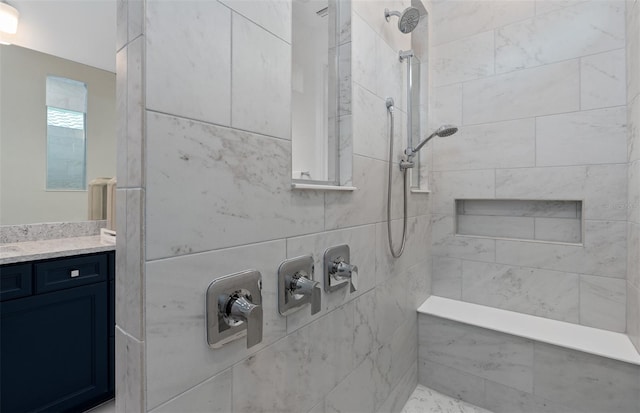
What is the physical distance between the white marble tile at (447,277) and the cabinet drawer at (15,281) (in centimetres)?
237

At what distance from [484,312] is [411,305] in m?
0.51

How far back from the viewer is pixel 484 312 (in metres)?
1.94

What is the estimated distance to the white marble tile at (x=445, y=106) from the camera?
2115 millimetres

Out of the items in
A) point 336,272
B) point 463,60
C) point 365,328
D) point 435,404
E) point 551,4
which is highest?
point 551,4

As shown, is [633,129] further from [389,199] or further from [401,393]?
[401,393]

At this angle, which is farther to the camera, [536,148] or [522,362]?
[536,148]

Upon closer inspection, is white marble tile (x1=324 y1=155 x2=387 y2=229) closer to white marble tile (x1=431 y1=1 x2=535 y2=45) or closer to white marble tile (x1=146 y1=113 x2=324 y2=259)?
white marble tile (x1=146 y1=113 x2=324 y2=259)

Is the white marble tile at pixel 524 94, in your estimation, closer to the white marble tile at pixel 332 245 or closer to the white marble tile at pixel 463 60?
the white marble tile at pixel 463 60

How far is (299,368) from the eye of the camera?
1.00 m

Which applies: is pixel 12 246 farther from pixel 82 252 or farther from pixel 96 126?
pixel 96 126

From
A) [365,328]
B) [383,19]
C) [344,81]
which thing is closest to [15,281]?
[365,328]

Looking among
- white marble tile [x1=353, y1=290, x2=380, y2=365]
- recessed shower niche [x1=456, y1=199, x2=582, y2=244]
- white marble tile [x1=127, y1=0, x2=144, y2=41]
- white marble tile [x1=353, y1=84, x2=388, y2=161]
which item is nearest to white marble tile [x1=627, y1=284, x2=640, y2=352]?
recessed shower niche [x1=456, y1=199, x2=582, y2=244]

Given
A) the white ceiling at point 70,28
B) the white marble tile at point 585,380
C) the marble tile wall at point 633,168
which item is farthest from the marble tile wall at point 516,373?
the white ceiling at point 70,28

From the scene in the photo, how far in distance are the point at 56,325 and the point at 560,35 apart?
323cm
